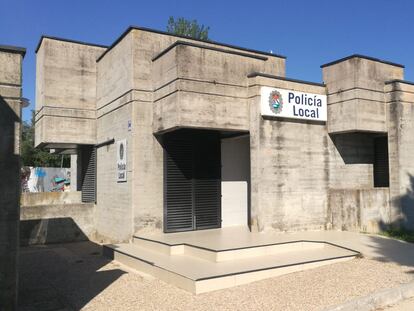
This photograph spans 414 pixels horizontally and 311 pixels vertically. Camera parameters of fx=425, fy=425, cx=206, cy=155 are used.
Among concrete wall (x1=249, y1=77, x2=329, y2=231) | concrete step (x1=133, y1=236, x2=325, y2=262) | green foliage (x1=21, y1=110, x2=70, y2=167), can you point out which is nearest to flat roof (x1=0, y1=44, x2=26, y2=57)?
concrete step (x1=133, y1=236, x2=325, y2=262)

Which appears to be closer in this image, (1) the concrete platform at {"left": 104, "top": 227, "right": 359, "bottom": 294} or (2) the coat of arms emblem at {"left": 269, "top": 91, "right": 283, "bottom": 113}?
(1) the concrete platform at {"left": 104, "top": 227, "right": 359, "bottom": 294}

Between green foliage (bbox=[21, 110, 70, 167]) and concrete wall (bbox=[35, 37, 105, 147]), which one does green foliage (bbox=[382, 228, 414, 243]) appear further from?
green foliage (bbox=[21, 110, 70, 167])

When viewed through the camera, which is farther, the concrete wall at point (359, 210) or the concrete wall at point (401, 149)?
the concrete wall at point (401, 149)

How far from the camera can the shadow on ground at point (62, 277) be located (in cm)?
695

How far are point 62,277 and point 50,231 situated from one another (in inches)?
247

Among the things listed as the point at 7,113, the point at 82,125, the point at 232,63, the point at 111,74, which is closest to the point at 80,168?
the point at 82,125

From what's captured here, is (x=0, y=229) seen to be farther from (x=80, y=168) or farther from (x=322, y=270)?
(x=80, y=168)

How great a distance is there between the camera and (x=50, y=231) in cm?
1469

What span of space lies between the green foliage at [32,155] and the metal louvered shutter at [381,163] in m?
32.5

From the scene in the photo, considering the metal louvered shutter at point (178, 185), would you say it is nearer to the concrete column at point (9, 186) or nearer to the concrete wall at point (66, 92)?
the concrete wall at point (66, 92)

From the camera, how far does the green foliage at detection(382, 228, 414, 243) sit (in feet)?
38.5

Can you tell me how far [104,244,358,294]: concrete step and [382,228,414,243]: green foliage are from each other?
284 centimetres

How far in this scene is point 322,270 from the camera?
28.3ft

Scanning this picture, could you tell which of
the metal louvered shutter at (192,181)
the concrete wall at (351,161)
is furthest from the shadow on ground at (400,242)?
the metal louvered shutter at (192,181)
